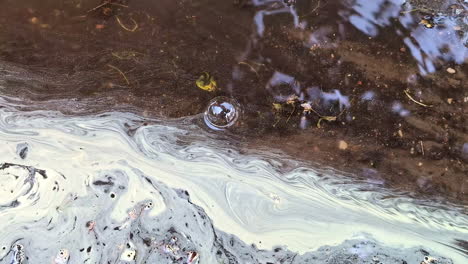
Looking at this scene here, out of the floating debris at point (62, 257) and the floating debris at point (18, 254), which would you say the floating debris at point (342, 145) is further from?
the floating debris at point (18, 254)

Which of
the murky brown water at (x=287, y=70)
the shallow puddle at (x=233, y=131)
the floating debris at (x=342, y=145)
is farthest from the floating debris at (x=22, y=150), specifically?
the floating debris at (x=342, y=145)

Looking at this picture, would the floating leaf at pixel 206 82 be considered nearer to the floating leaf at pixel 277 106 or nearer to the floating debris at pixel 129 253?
the floating leaf at pixel 277 106

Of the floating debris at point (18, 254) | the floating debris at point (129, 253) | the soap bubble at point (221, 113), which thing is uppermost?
the soap bubble at point (221, 113)

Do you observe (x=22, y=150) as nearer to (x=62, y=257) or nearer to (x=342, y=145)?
(x=62, y=257)

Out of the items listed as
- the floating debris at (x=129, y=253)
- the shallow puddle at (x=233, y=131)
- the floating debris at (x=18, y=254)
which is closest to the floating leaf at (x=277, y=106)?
the shallow puddle at (x=233, y=131)

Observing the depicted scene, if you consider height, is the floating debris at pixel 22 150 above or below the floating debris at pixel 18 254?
above

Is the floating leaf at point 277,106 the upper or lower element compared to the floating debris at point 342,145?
upper

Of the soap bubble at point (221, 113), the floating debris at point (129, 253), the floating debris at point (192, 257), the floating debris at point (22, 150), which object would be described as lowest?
the floating debris at point (129, 253)
